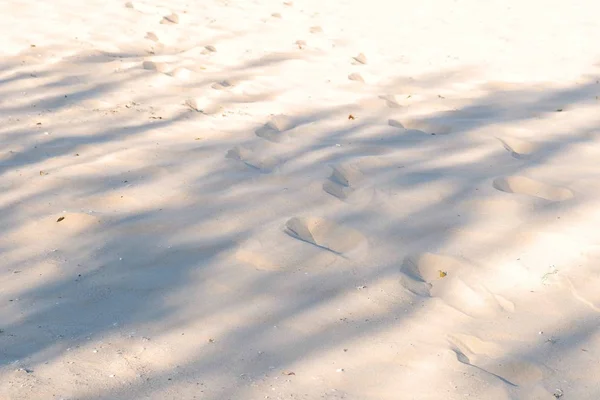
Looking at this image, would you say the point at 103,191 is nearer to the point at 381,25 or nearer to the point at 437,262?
the point at 437,262

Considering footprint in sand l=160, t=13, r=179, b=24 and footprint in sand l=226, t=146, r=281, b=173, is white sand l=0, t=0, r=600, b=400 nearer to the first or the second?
footprint in sand l=226, t=146, r=281, b=173

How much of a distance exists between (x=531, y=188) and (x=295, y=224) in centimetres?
91

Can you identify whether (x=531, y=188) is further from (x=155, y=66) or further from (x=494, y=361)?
(x=155, y=66)

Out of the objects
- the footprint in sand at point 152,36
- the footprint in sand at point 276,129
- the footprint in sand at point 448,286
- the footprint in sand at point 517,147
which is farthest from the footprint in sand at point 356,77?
the footprint in sand at point 448,286

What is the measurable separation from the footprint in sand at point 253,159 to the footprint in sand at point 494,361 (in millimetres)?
1295

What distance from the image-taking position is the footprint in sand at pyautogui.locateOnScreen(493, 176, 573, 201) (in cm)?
278

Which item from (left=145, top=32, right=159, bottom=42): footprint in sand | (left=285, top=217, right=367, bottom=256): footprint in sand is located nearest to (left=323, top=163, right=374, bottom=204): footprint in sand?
(left=285, top=217, right=367, bottom=256): footprint in sand

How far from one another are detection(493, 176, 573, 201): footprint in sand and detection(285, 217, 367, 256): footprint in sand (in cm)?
67

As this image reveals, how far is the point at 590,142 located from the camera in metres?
3.34

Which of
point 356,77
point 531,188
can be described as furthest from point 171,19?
point 531,188

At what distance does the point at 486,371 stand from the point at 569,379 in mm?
203

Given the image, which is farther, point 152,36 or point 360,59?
point 152,36

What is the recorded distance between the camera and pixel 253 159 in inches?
126

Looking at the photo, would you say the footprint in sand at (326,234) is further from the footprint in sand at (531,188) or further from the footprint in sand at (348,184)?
the footprint in sand at (531,188)
